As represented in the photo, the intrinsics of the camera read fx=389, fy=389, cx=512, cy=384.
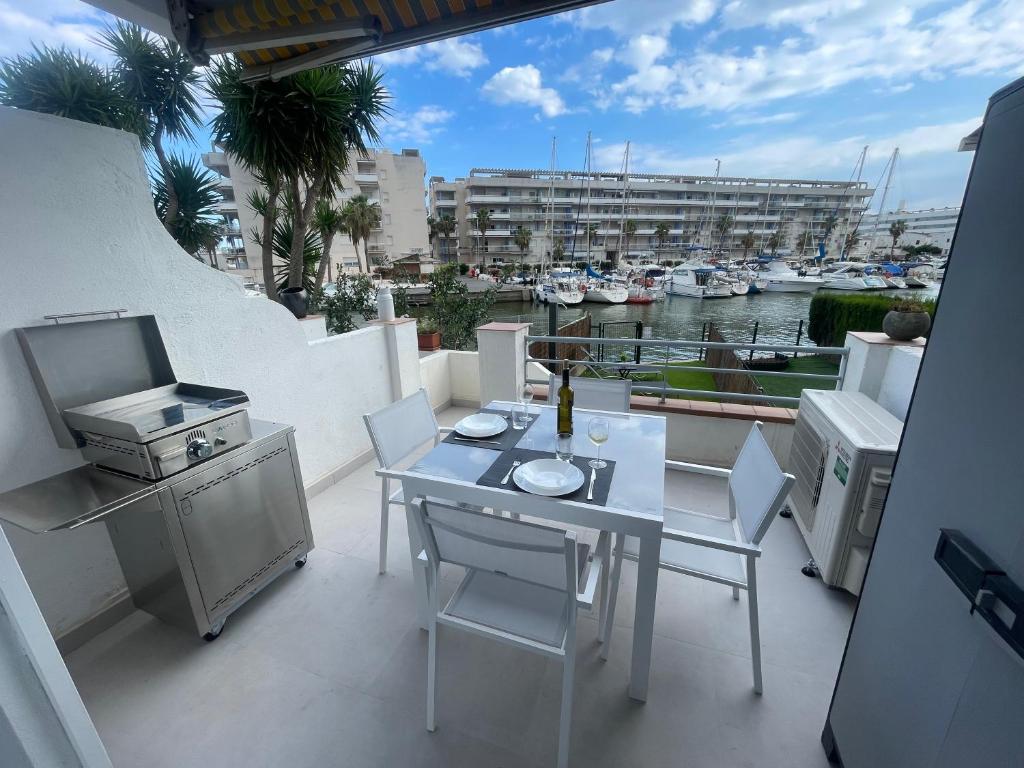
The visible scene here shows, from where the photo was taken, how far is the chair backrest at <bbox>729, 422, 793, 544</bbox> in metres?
1.33

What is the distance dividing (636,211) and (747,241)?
1055 cm

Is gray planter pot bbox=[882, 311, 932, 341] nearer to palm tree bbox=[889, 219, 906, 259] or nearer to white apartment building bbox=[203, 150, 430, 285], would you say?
white apartment building bbox=[203, 150, 430, 285]

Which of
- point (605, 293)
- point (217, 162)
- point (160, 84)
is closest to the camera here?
point (160, 84)

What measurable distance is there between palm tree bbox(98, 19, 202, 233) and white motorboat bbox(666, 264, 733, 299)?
2085 cm

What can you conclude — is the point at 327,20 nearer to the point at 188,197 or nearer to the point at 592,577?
the point at 592,577

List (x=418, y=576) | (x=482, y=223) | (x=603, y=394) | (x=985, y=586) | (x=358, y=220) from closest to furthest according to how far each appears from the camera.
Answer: (x=985, y=586) < (x=418, y=576) < (x=603, y=394) < (x=358, y=220) < (x=482, y=223)

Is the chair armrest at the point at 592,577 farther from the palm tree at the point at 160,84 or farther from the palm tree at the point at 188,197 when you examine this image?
the palm tree at the point at 160,84

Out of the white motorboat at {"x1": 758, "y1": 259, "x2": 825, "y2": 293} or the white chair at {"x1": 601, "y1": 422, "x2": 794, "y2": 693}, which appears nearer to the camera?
the white chair at {"x1": 601, "y1": 422, "x2": 794, "y2": 693}

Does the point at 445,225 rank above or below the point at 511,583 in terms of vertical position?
above

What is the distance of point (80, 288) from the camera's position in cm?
160

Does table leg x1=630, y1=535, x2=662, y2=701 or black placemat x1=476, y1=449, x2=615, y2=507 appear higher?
black placemat x1=476, y1=449, x2=615, y2=507

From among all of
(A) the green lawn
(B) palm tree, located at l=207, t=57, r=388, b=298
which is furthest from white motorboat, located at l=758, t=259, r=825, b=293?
(B) palm tree, located at l=207, t=57, r=388, b=298

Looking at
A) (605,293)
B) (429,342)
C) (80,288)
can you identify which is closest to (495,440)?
(80,288)

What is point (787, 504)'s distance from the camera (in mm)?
2445
